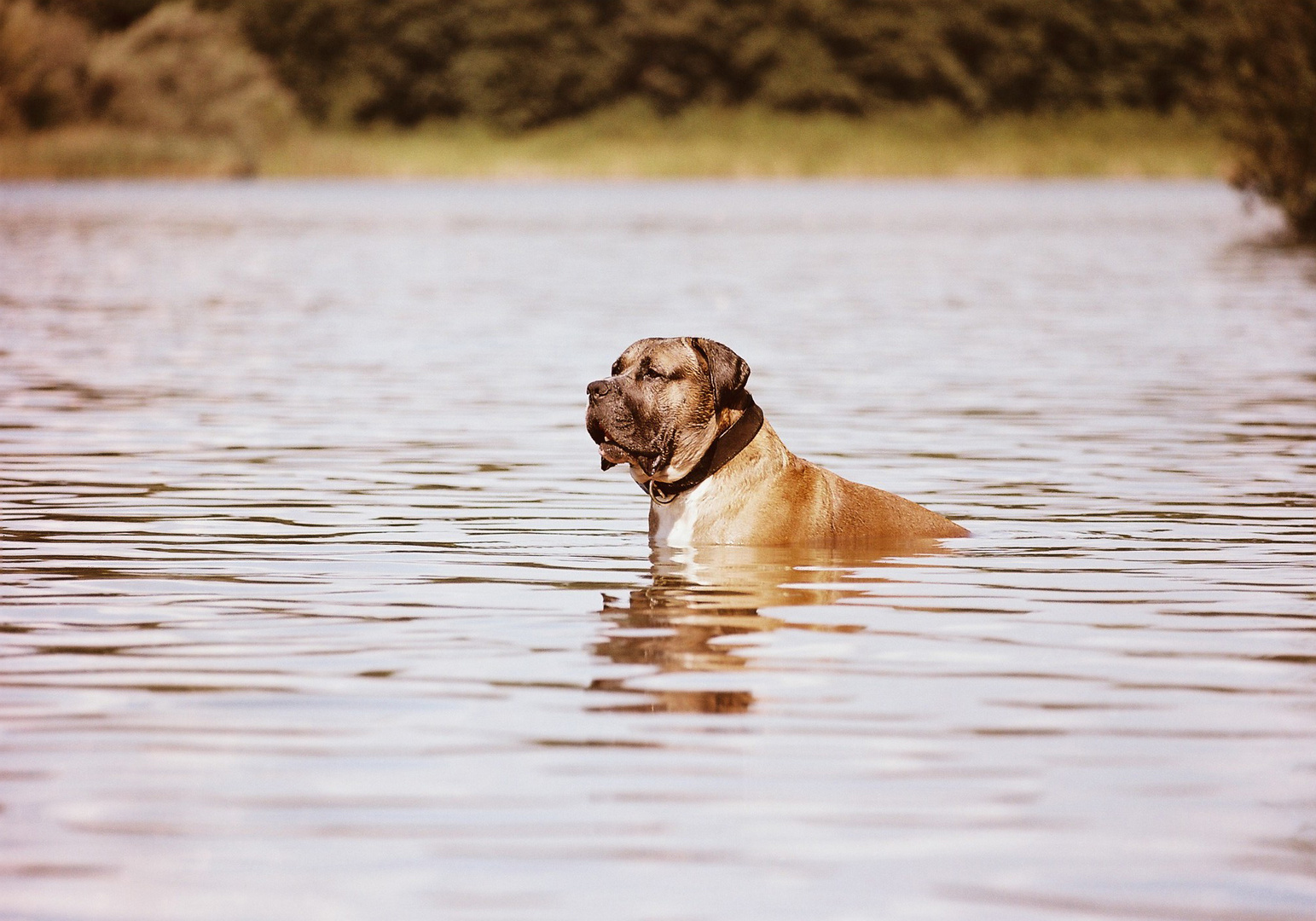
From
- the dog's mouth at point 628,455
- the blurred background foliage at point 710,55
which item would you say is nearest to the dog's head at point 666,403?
the dog's mouth at point 628,455

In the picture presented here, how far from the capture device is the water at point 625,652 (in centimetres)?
541

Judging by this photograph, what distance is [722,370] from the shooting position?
10148mm

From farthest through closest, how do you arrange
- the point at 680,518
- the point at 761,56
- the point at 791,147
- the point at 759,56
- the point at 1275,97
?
the point at 761,56 → the point at 759,56 → the point at 791,147 → the point at 1275,97 → the point at 680,518

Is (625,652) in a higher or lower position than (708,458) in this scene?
lower

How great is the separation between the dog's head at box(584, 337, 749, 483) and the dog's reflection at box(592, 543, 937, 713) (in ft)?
1.65

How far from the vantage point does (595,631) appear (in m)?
8.49

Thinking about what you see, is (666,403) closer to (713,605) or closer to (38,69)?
(713,605)

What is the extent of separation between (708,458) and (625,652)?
225 cm

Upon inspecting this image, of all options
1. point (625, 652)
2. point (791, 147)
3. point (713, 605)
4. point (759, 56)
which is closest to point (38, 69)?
point (791, 147)

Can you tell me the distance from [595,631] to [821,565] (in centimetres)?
187

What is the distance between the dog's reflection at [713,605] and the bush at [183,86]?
7391cm

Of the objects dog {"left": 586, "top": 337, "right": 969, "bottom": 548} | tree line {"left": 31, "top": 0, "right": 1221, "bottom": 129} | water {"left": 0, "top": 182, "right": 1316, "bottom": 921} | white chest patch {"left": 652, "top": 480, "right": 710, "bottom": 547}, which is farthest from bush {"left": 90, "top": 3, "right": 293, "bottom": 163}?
dog {"left": 586, "top": 337, "right": 969, "bottom": 548}

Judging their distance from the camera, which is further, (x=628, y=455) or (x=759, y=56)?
(x=759, y=56)

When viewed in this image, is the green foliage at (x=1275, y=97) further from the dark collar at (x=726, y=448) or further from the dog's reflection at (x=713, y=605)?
the dog's reflection at (x=713, y=605)
